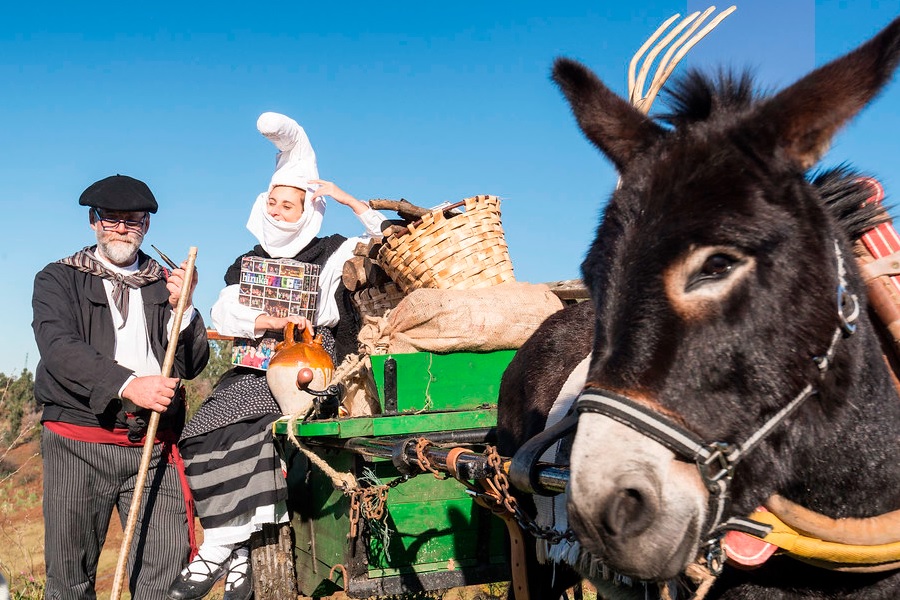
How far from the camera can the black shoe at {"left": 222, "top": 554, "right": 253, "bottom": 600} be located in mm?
4137

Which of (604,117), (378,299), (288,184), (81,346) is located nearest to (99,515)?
(81,346)

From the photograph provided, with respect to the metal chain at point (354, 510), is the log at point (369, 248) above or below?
above

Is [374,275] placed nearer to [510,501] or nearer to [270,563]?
[270,563]

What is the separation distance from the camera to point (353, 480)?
11.2 ft

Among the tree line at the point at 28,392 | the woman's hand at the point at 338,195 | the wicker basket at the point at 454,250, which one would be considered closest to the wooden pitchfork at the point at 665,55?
the wicker basket at the point at 454,250

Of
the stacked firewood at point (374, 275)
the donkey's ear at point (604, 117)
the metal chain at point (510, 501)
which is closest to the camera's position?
the donkey's ear at point (604, 117)

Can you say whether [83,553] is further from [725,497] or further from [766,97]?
[766,97]

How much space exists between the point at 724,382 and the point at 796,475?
1.11 ft

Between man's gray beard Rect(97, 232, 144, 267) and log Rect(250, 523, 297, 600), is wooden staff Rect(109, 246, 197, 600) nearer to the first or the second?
man's gray beard Rect(97, 232, 144, 267)

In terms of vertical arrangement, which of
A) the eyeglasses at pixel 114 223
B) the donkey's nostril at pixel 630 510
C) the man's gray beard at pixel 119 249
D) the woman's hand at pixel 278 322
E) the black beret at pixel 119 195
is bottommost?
the donkey's nostril at pixel 630 510

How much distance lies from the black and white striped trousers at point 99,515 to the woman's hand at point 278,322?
2.85ft

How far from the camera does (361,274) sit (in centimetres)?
438

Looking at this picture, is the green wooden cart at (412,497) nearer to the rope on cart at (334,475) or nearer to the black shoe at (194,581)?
the rope on cart at (334,475)

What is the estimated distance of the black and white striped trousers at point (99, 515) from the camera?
396 cm
